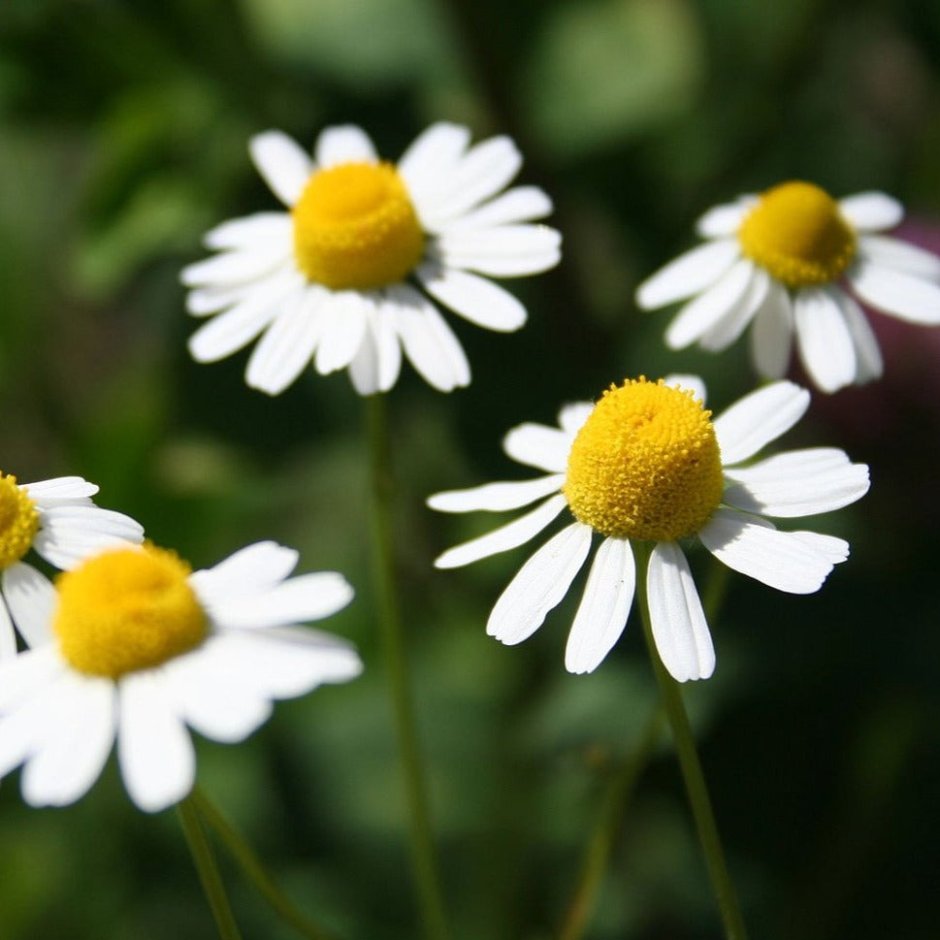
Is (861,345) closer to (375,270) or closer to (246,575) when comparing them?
(375,270)

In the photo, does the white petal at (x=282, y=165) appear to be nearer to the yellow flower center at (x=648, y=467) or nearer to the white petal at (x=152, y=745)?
the yellow flower center at (x=648, y=467)

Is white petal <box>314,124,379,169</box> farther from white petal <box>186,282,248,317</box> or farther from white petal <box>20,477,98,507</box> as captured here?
white petal <box>20,477,98,507</box>

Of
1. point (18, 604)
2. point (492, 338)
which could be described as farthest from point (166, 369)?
point (18, 604)

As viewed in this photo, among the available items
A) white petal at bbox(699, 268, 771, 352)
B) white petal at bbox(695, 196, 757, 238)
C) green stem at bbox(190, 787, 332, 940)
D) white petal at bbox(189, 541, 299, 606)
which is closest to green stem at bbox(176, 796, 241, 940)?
green stem at bbox(190, 787, 332, 940)

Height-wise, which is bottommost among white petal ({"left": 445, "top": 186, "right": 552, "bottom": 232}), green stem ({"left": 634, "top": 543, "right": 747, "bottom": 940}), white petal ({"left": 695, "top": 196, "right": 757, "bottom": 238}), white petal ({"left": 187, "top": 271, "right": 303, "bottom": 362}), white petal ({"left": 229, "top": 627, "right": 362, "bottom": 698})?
green stem ({"left": 634, "top": 543, "right": 747, "bottom": 940})

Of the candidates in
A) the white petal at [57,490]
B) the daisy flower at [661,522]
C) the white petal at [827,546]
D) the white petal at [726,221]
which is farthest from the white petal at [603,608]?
the white petal at [726,221]

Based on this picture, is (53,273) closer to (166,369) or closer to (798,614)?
(166,369)

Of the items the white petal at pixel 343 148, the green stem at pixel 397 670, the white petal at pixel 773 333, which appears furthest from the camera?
the white petal at pixel 343 148
